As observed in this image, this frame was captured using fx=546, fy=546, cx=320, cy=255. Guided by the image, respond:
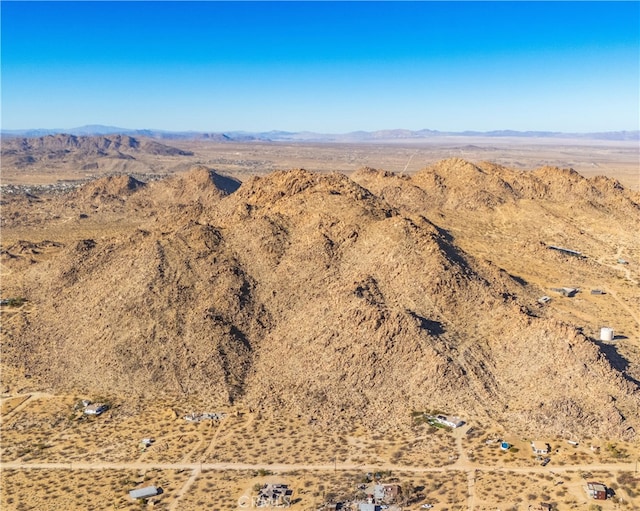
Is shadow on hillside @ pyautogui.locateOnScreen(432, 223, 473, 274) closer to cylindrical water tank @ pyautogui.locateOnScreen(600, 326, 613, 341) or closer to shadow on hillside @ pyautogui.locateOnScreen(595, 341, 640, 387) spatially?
cylindrical water tank @ pyautogui.locateOnScreen(600, 326, 613, 341)

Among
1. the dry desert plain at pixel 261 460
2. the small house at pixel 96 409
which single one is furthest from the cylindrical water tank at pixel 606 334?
the small house at pixel 96 409

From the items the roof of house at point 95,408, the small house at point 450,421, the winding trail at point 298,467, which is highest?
the small house at point 450,421

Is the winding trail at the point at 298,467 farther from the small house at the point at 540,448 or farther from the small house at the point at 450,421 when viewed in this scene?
the small house at the point at 450,421

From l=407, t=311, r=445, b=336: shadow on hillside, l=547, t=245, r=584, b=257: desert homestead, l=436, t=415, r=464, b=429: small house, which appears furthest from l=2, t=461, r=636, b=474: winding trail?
l=547, t=245, r=584, b=257: desert homestead

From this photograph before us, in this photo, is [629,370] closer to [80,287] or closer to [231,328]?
[231,328]

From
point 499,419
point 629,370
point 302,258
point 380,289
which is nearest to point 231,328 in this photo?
point 302,258

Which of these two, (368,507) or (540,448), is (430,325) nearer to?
(540,448)
